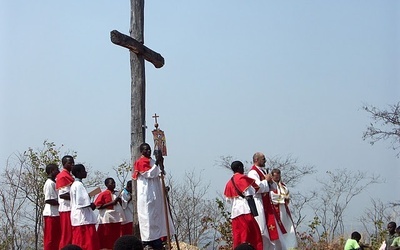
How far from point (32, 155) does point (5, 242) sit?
8.50ft

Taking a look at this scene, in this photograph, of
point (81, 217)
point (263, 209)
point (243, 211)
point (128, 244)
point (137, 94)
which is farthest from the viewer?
point (137, 94)

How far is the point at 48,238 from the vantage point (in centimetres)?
1196

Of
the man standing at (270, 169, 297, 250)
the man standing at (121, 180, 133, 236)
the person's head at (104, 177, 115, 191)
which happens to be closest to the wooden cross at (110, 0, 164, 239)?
the man standing at (121, 180, 133, 236)

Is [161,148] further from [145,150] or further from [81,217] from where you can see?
[81,217]

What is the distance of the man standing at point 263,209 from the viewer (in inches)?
502

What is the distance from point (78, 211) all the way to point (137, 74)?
10.3 ft

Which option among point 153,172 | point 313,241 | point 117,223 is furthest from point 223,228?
point 153,172

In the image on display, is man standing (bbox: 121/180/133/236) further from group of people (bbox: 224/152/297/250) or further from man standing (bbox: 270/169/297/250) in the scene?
man standing (bbox: 270/169/297/250)

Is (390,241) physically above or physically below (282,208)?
below

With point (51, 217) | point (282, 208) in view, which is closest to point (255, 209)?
point (282, 208)

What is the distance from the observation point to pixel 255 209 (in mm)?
12375

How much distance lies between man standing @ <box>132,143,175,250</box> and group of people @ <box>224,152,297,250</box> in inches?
51.7

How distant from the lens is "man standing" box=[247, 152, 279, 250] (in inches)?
502

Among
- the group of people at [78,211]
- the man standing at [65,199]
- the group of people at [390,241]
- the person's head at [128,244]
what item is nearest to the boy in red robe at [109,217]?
the group of people at [78,211]
